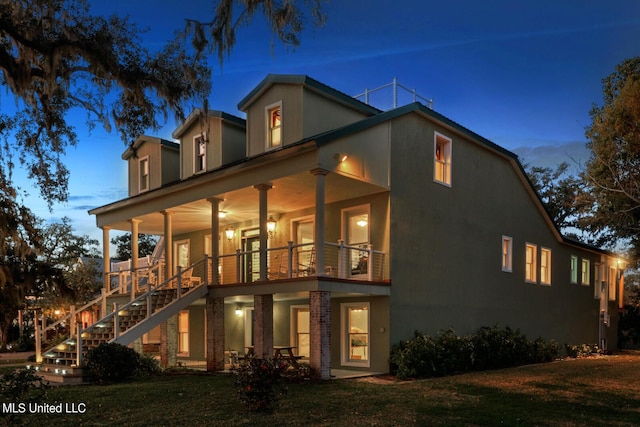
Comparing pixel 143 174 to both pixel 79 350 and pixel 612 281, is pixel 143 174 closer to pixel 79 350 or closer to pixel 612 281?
pixel 79 350

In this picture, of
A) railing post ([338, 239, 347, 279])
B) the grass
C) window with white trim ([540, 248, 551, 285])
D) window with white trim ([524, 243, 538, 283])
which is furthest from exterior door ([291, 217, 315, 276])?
window with white trim ([540, 248, 551, 285])

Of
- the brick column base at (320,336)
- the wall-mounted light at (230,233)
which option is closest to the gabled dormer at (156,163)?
the wall-mounted light at (230,233)

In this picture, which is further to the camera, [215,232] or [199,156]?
[199,156]

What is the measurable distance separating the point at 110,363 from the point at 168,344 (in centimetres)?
466

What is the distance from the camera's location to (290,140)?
57.6 ft

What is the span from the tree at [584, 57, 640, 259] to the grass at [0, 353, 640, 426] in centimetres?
683

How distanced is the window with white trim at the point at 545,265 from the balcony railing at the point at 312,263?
1020 centimetres

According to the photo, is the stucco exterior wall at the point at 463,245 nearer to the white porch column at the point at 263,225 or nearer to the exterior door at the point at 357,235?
the exterior door at the point at 357,235

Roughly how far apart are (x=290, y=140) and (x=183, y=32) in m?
7.22

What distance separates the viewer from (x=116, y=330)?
1619 centimetres

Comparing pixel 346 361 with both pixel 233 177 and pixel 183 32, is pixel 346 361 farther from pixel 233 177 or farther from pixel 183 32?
pixel 183 32

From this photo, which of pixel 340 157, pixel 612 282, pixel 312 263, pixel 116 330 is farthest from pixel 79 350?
pixel 612 282

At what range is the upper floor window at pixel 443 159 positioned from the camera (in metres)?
19.6

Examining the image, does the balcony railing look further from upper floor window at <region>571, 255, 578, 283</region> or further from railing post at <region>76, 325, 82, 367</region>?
upper floor window at <region>571, 255, 578, 283</region>
